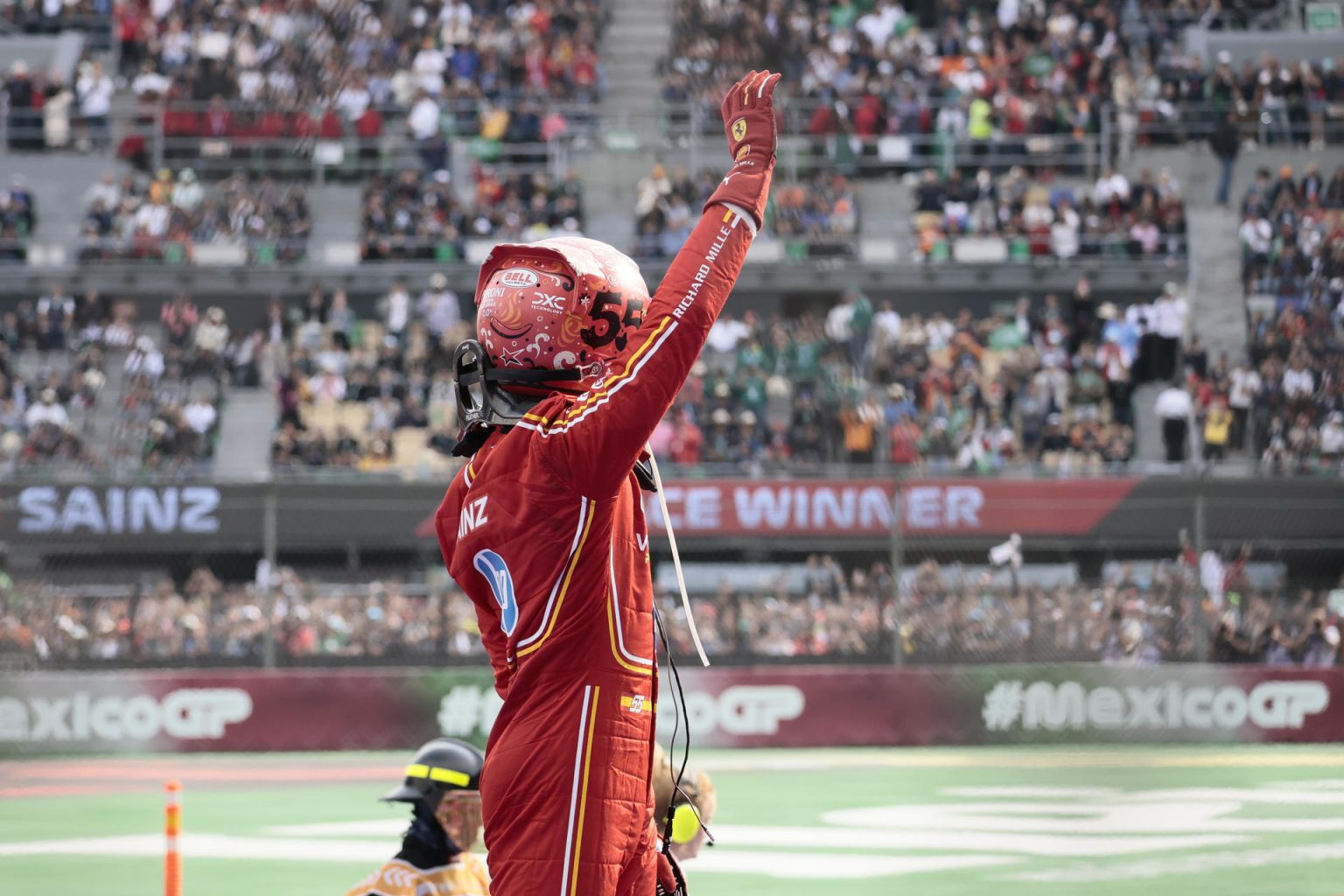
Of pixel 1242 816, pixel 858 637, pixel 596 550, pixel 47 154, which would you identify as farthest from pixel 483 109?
pixel 596 550

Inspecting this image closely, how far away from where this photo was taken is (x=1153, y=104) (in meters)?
28.0

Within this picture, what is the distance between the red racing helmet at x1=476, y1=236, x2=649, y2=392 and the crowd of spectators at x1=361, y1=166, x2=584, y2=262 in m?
22.4

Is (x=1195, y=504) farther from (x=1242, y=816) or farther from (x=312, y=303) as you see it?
(x=312, y=303)

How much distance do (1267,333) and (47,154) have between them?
62.1ft

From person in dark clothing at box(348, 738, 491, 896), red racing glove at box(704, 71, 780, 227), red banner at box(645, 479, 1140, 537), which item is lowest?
red banner at box(645, 479, 1140, 537)

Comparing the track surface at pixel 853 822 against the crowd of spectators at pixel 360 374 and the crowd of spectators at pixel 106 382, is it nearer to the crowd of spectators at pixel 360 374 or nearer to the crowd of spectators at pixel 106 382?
the crowd of spectators at pixel 360 374

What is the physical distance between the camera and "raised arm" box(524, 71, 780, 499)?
11.1 feet

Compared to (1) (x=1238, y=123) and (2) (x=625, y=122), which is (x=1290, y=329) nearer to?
(1) (x=1238, y=123)

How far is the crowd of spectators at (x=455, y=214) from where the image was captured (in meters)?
26.4

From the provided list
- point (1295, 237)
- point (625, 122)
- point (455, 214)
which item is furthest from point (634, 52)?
point (1295, 237)

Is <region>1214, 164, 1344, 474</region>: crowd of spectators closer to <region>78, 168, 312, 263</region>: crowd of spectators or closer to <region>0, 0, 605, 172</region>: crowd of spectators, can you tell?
<region>0, 0, 605, 172</region>: crowd of spectators

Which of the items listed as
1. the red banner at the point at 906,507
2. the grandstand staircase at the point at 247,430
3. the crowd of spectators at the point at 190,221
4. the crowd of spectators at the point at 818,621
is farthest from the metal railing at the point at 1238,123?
the grandstand staircase at the point at 247,430

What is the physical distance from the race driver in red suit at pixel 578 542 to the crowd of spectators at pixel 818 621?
12.9 m

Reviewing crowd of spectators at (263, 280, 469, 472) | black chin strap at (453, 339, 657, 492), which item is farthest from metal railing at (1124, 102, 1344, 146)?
black chin strap at (453, 339, 657, 492)
